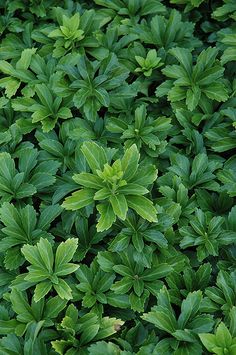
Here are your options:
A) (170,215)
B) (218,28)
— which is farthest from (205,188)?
(218,28)

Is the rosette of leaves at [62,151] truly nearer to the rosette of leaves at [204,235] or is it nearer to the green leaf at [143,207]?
the green leaf at [143,207]

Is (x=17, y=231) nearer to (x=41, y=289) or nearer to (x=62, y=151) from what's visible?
(x=41, y=289)

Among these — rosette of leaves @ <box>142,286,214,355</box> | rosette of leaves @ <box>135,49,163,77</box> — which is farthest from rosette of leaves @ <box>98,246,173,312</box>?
→ rosette of leaves @ <box>135,49,163,77</box>

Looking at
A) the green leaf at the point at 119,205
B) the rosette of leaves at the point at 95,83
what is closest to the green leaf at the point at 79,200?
the green leaf at the point at 119,205

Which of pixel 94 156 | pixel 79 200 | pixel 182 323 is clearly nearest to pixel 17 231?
pixel 79 200

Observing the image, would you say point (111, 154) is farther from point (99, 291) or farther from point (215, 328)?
point (215, 328)

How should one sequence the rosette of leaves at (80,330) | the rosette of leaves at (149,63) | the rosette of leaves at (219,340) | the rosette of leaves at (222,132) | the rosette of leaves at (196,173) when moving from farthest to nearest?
1. the rosette of leaves at (149,63)
2. the rosette of leaves at (222,132)
3. the rosette of leaves at (196,173)
4. the rosette of leaves at (80,330)
5. the rosette of leaves at (219,340)
